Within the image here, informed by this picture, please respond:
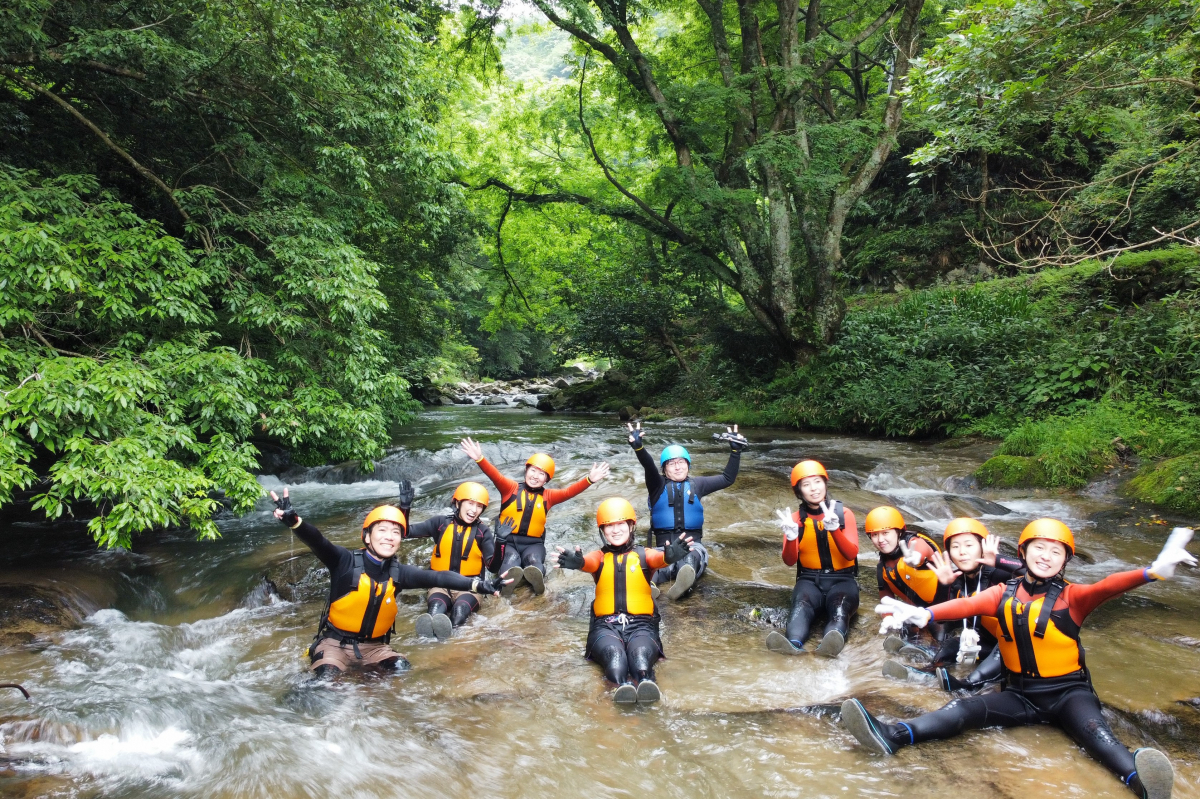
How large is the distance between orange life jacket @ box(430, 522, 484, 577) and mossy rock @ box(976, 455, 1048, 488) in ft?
25.8

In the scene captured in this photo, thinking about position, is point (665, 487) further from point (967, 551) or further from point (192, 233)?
point (192, 233)

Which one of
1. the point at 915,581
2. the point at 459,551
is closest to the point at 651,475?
the point at 459,551

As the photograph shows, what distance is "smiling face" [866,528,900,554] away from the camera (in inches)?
191

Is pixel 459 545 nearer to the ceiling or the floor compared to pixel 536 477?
nearer to the floor

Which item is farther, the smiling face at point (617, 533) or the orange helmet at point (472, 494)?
the orange helmet at point (472, 494)

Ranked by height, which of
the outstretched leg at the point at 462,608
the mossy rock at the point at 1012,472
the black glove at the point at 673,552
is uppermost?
the black glove at the point at 673,552

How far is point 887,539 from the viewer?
16.0ft

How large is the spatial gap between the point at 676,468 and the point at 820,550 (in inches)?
62.0

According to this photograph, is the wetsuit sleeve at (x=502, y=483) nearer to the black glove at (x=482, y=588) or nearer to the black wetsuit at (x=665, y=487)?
the black wetsuit at (x=665, y=487)

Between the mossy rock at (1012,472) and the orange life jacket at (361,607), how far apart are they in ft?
29.2

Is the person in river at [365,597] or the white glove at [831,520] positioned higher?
the white glove at [831,520]

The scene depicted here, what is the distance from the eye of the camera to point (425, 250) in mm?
13320

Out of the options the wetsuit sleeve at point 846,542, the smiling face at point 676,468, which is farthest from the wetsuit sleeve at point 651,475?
the wetsuit sleeve at point 846,542

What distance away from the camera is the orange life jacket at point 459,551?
596cm
